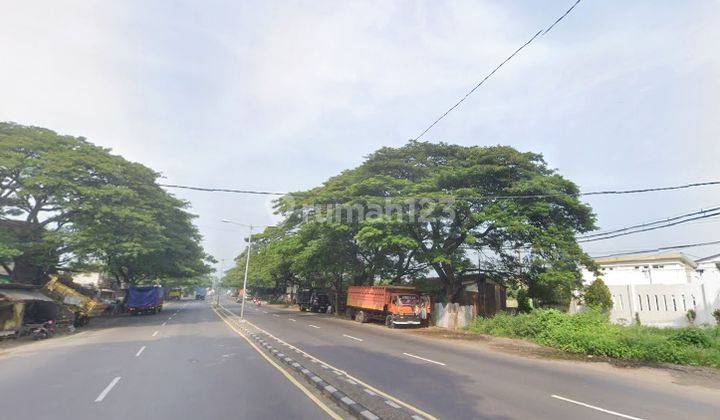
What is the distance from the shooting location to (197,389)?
845 centimetres

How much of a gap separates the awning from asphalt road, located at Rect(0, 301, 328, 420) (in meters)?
4.77

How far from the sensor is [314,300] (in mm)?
45250

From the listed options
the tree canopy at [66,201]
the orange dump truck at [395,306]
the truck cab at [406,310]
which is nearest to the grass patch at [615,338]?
the truck cab at [406,310]

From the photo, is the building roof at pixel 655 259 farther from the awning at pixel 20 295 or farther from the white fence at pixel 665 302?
the awning at pixel 20 295

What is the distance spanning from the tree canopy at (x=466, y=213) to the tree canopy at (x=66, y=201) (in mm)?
12118

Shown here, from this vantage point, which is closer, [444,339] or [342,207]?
[444,339]

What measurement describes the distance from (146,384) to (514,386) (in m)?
8.69

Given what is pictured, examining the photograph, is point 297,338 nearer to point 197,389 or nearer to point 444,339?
point 444,339

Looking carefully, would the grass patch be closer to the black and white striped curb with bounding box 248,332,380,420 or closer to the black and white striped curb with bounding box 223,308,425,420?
the black and white striped curb with bounding box 223,308,425,420

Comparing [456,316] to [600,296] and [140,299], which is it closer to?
[600,296]

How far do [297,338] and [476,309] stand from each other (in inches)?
540

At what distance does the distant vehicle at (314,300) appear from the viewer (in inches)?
1753

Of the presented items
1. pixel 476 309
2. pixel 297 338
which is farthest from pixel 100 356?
pixel 476 309

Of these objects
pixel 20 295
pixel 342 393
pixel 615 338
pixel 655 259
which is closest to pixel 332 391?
pixel 342 393
